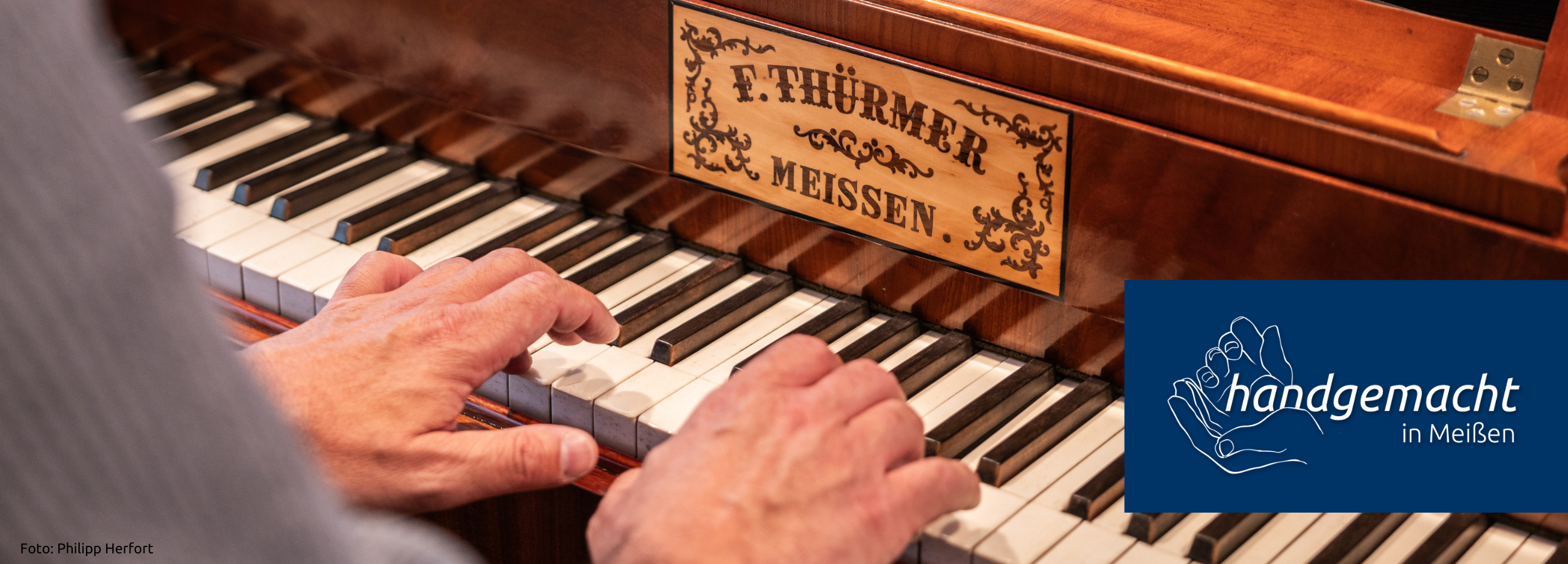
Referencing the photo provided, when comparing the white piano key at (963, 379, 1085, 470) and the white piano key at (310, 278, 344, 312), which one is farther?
the white piano key at (310, 278, 344, 312)

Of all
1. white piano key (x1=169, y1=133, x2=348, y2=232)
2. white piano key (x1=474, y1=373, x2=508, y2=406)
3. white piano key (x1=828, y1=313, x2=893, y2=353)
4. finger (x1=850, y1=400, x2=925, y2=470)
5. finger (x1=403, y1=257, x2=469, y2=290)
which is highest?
finger (x1=850, y1=400, x2=925, y2=470)

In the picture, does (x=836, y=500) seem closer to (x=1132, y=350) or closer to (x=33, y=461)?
(x=1132, y=350)

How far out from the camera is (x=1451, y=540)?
156 cm

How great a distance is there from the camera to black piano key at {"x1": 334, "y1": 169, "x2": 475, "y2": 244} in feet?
7.27

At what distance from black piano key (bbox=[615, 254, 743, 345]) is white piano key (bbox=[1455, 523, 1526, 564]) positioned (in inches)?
41.2

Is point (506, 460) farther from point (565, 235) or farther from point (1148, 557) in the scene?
point (565, 235)

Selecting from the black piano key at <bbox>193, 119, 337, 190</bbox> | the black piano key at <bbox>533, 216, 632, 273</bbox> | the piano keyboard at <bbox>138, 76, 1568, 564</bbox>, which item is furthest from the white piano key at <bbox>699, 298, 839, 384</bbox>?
the black piano key at <bbox>193, 119, 337, 190</bbox>

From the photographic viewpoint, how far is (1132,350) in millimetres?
1615

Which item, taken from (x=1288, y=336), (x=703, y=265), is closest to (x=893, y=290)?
(x=703, y=265)

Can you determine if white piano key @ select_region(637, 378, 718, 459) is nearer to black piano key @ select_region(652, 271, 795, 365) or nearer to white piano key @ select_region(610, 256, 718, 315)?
black piano key @ select_region(652, 271, 795, 365)

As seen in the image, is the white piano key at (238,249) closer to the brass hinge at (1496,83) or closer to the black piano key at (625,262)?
the black piano key at (625,262)

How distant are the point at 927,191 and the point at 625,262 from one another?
1.69 ft

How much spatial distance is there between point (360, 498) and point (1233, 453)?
37.8 inches

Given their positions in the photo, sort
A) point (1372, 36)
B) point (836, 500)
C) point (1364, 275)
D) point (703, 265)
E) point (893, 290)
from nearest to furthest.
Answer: point (836, 500)
point (1364, 275)
point (1372, 36)
point (893, 290)
point (703, 265)
